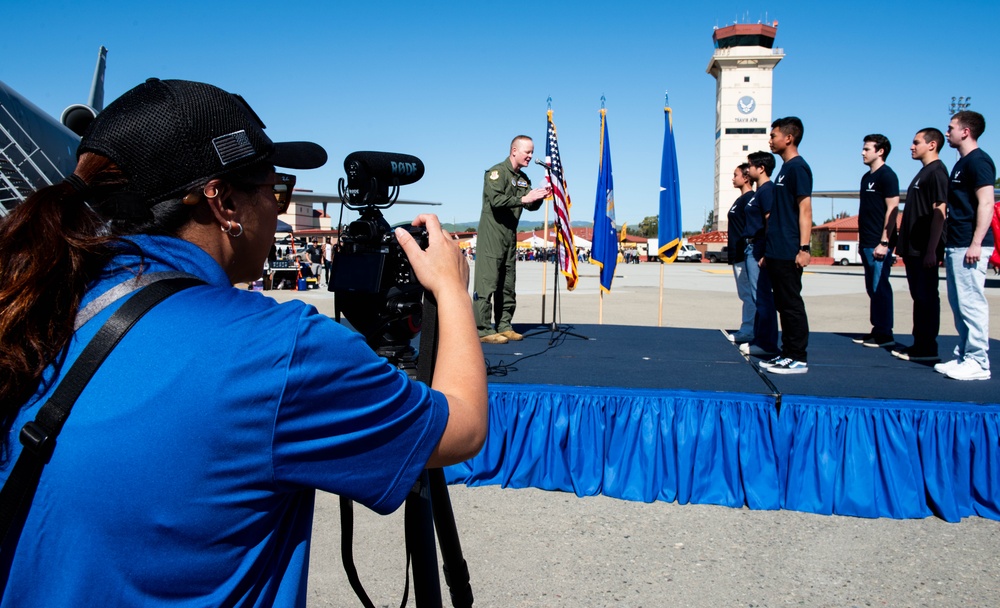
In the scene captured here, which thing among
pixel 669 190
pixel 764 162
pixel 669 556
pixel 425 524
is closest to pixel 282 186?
pixel 425 524

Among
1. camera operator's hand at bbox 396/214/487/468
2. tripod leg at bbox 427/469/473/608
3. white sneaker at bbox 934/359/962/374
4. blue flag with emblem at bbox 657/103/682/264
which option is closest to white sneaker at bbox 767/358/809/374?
white sneaker at bbox 934/359/962/374

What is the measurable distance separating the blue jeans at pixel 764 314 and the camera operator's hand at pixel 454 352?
4592 millimetres

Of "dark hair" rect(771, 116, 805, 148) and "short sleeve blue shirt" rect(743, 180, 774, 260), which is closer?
"dark hair" rect(771, 116, 805, 148)

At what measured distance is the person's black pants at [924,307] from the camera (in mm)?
4898

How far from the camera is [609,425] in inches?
153

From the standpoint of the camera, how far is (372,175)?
153cm

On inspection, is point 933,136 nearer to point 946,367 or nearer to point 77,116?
point 946,367

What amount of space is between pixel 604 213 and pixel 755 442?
11.7 feet

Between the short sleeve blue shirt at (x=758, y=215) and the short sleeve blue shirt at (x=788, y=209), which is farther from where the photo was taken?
the short sleeve blue shirt at (x=758, y=215)

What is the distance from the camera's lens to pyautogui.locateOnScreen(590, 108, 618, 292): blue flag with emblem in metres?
6.77

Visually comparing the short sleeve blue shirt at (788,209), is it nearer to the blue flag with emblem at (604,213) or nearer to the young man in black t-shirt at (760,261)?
the young man in black t-shirt at (760,261)

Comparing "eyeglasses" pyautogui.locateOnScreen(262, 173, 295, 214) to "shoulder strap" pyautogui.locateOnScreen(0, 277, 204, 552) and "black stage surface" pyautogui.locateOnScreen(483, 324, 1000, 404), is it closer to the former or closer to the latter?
"shoulder strap" pyautogui.locateOnScreen(0, 277, 204, 552)

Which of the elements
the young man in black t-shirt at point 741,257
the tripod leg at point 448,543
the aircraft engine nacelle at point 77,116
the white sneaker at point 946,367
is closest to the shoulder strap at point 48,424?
the tripod leg at point 448,543

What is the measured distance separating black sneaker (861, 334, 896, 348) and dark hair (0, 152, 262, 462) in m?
6.21
